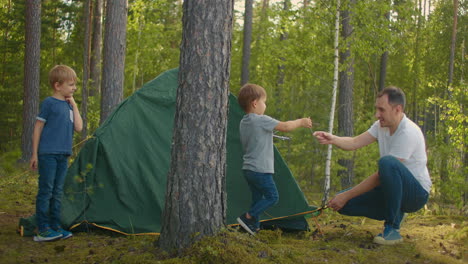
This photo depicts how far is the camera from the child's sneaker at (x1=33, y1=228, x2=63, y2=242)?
416 cm

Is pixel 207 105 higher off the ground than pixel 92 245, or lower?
higher

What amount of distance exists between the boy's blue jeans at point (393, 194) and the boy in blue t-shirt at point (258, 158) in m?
0.92

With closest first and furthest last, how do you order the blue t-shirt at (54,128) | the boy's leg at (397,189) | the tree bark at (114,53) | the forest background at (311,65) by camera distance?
the boy's leg at (397,189) < the blue t-shirt at (54,128) < the forest background at (311,65) < the tree bark at (114,53)

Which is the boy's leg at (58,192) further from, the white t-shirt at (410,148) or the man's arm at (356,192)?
the white t-shirt at (410,148)

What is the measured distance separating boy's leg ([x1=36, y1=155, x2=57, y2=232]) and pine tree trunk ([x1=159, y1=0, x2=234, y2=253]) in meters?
1.29

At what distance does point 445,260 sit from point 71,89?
3.62 metres

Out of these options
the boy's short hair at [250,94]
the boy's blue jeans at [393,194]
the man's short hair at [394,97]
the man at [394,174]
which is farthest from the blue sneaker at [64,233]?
the man's short hair at [394,97]

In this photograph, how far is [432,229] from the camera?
16.9 ft

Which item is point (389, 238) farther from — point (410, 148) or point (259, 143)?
point (259, 143)

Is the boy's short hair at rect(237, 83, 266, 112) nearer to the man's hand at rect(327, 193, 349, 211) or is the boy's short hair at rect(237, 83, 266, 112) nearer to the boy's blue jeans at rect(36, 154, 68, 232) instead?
the man's hand at rect(327, 193, 349, 211)

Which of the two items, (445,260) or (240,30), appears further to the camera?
(240,30)

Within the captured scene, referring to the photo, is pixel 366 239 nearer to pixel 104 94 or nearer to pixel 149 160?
pixel 149 160

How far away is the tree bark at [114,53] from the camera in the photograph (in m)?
9.12

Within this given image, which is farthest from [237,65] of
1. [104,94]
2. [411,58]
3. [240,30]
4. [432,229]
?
[432,229]
